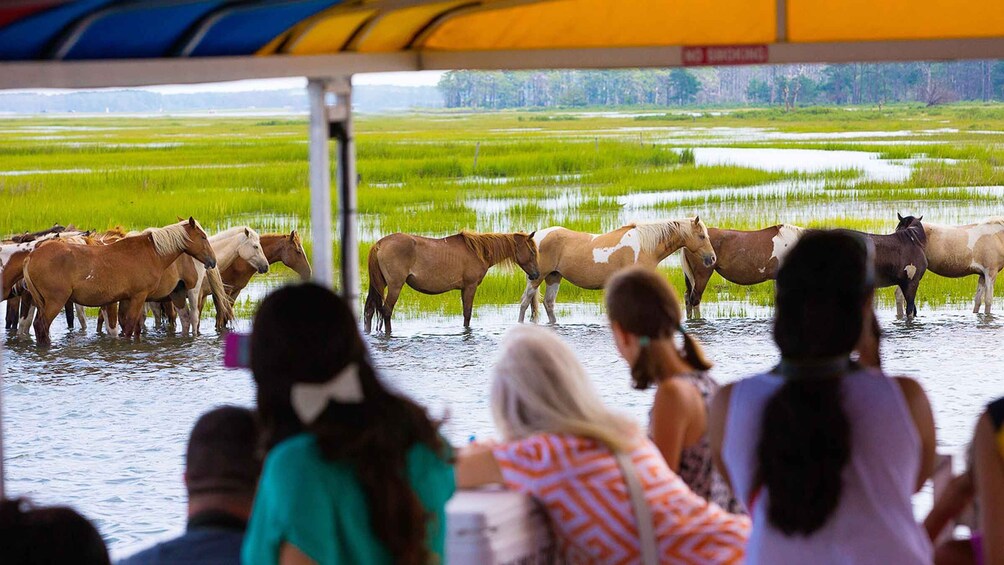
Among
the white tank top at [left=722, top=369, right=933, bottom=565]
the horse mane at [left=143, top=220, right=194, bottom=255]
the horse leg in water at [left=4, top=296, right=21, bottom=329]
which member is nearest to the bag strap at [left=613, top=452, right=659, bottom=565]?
the white tank top at [left=722, top=369, right=933, bottom=565]

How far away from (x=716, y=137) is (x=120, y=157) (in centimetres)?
1516

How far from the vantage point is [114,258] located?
14.5 metres

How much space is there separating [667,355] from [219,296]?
12.7m

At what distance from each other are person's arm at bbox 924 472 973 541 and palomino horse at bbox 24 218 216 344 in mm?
12496

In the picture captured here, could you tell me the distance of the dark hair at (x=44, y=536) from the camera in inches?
64.6

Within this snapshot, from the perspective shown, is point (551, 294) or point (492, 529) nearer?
point (492, 529)

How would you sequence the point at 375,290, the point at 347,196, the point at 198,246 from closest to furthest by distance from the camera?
1. the point at 347,196
2. the point at 198,246
3. the point at 375,290

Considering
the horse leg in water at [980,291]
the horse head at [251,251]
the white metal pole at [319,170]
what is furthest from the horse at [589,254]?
the white metal pole at [319,170]

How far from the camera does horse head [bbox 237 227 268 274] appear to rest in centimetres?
1552

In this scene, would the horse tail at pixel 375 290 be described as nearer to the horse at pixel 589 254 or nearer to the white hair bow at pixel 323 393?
the horse at pixel 589 254

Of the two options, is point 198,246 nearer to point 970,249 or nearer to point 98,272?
point 98,272

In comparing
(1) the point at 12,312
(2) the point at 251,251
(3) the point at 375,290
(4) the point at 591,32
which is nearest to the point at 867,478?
(4) the point at 591,32

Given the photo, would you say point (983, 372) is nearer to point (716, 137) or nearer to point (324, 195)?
point (324, 195)

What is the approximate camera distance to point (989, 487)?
194 centimetres
